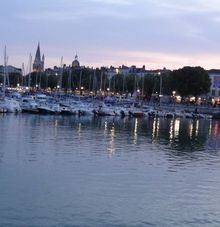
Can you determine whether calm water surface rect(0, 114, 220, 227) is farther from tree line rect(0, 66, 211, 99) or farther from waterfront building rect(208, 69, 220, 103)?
waterfront building rect(208, 69, 220, 103)

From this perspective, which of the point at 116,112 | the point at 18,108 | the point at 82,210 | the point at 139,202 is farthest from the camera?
the point at 116,112

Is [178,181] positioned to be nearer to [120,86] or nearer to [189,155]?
[189,155]

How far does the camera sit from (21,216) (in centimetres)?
1939

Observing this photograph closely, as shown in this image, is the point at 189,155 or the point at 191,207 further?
the point at 189,155

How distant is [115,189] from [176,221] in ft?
17.0

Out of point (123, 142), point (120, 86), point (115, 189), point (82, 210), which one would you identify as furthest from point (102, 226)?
point (120, 86)

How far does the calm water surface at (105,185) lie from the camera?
19.9 meters

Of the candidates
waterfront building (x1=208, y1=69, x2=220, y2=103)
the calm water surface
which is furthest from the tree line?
the calm water surface

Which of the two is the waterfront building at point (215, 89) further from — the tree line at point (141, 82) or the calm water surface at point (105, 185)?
the calm water surface at point (105, 185)

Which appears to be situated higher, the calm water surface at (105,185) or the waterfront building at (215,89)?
the waterfront building at (215,89)

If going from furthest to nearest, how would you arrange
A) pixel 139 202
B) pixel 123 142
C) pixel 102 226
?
pixel 123 142, pixel 139 202, pixel 102 226

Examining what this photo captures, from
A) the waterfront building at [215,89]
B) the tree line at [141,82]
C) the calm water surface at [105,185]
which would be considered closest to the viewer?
the calm water surface at [105,185]

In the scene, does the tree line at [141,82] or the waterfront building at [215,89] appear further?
the waterfront building at [215,89]

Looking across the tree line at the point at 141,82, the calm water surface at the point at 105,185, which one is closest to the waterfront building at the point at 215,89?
the tree line at the point at 141,82
